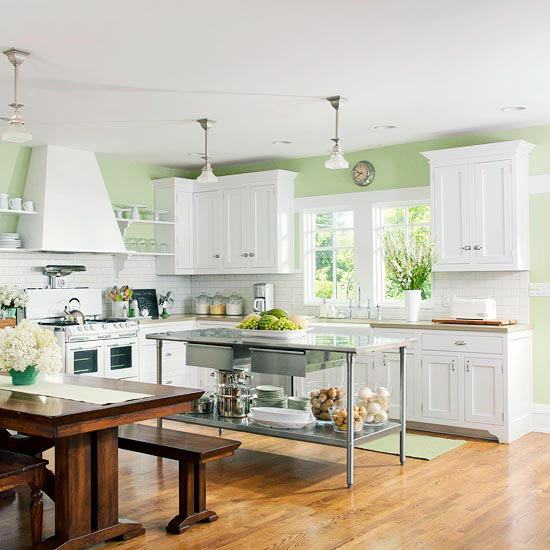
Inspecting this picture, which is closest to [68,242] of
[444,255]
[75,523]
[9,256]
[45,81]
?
[9,256]

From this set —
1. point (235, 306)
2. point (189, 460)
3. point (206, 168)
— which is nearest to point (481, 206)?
point (206, 168)

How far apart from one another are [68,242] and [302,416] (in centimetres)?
343

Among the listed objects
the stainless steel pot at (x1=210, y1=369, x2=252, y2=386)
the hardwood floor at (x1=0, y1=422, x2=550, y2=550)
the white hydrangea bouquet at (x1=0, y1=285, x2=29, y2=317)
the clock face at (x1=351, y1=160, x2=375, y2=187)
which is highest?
the clock face at (x1=351, y1=160, x2=375, y2=187)

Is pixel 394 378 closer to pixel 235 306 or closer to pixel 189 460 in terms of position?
pixel 235 306

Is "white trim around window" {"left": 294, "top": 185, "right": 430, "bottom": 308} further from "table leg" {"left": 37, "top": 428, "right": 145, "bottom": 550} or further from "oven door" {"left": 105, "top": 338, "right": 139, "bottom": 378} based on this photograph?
"table leg" {"left": 37, "top": 428, "right": 145, "bottom": 550}

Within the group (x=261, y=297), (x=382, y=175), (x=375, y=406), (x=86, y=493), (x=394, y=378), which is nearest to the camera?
(x=86, y=493)

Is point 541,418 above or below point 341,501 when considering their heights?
above

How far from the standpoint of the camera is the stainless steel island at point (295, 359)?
4.95m

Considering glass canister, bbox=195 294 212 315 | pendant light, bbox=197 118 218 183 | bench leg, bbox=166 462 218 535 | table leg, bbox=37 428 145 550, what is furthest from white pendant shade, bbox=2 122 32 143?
glass canister, bbox=195 294 212 315

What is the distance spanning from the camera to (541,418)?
6703mm

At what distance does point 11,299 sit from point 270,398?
9.56ft

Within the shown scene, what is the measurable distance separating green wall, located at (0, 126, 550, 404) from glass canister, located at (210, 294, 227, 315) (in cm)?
118

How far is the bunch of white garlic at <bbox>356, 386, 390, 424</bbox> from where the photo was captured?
17.8 feet

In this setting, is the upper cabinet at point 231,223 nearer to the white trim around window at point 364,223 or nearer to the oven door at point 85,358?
the white trim around window at point 364,223
